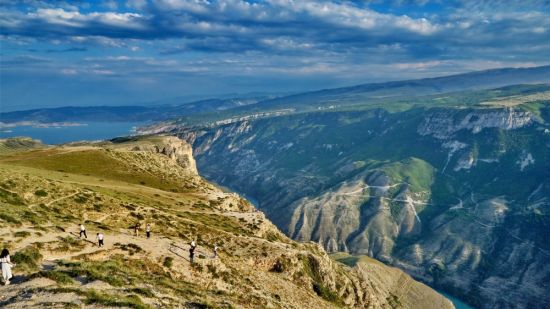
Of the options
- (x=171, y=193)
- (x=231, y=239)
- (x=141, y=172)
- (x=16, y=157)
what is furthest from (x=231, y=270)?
(x=16, y=157)

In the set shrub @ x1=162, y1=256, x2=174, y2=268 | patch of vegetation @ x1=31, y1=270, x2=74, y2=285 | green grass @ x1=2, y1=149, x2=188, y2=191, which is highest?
patch of vegetation @ x1=31, y1=270, x2=74, y2=285

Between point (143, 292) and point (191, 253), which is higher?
point (143, 292)

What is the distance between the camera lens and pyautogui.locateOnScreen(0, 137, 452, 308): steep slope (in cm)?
4303

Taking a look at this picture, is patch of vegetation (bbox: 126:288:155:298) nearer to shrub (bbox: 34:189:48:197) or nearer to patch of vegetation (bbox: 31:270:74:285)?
patch of vegetation (bbox: 31:270:74:285)

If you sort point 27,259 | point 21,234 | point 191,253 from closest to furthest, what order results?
point 27,259 < point 21,234 < point 191,253

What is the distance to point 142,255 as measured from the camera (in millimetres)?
59438

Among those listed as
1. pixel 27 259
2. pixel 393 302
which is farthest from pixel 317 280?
pixel 393 302

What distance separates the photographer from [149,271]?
→ 56.3 meters

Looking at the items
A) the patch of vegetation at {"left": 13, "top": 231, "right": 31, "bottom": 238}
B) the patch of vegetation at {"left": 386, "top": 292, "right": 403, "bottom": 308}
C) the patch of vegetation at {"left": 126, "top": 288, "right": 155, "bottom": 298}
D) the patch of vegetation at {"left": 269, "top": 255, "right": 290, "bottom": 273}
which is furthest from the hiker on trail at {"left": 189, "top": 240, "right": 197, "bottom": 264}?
the patch of vegetation at {"left": 386, "top": 292, "right": 403, "bottom": 308}

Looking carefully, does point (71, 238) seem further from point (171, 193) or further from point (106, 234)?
point (171, 193)

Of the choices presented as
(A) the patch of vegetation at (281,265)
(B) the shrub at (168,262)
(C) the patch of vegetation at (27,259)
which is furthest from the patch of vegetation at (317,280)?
(C) the patch of vegetation at (27,259)

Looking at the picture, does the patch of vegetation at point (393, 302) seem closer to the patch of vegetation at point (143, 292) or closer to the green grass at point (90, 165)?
the green grass at point (90, 165)

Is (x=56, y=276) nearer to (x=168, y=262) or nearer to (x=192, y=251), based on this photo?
(x=168, y=262)

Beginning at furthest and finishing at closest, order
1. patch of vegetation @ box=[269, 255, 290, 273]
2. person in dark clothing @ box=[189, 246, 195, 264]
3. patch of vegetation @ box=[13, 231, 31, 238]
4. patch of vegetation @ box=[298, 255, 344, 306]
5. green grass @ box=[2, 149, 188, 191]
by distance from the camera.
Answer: green grass @ box=[2, 149, 188, 191], patch of vegetation @ box=[298, 255, 344, 306], patch of vegetation @ box=[269, 255, 290, 273], person in dark clothing @ box=[189, 246, 195, 264], patch of vegetation @ box=[13, 231, 31, 238]
